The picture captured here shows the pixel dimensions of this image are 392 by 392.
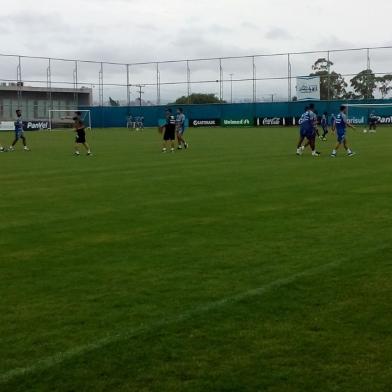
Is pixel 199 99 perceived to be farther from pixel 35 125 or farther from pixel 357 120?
pixel 357 120

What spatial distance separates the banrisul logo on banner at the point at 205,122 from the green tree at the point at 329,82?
11.3 metres

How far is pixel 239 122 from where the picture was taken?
72750 mm

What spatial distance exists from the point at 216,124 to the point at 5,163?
49.9 m

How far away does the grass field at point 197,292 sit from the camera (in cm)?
501

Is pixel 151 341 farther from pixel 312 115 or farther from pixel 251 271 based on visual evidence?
pixel 312 115

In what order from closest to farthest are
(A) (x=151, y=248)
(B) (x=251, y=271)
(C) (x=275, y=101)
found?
(B) (x=251, y=271) < (A) (x=151, y=248) < (C) (x=275, y=101)

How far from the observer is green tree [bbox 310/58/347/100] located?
70.2 metres

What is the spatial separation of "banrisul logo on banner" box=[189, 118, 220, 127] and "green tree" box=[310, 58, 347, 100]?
1132 cm

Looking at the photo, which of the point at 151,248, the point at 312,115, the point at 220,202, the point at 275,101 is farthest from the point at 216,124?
the point at 151,248

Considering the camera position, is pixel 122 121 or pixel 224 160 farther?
pixel 122 121

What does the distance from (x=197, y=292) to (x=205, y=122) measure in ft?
225

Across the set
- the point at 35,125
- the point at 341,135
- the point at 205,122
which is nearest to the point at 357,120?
the point at 205,122

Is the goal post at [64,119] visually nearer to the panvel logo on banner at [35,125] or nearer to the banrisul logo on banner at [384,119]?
the panvel logo on banner at [35,125]

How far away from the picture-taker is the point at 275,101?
7075 centimetres
